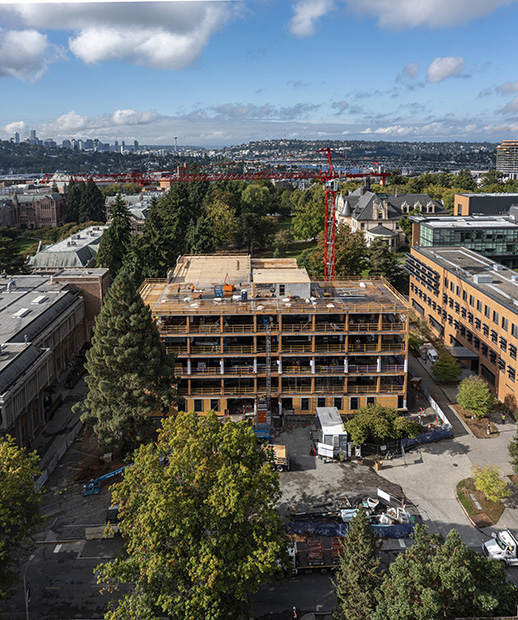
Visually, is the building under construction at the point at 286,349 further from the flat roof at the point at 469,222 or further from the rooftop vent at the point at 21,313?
the flat roof at the point at 469,222

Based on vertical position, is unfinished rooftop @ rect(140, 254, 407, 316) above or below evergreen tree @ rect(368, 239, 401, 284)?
above

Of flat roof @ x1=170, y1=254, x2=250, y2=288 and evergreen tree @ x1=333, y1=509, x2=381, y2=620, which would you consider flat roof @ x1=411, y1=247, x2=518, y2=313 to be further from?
evergreen tree @ x1=333, y1=509, x2=381, y2=620

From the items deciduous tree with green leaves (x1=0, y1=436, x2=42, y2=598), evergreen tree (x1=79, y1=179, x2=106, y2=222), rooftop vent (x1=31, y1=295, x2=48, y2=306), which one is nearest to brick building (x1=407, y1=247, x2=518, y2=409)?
deciduous tree with green leaves (x1=0, y1=436, x2=42, y2=598)

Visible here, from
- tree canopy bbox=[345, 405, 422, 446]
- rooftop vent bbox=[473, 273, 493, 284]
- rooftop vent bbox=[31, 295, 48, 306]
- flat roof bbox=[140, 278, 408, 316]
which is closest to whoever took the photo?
tree canopy bbox=[345, 405, 422, 446]

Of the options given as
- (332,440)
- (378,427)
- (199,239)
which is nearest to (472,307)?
(378,427)

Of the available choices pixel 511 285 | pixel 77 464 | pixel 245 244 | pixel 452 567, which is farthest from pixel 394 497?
pixel 245 244

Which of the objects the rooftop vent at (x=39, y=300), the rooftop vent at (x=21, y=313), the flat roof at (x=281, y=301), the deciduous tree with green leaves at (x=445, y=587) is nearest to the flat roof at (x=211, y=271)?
the flat roof at (x=281, y=301)

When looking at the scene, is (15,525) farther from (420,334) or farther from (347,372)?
(420,334)
